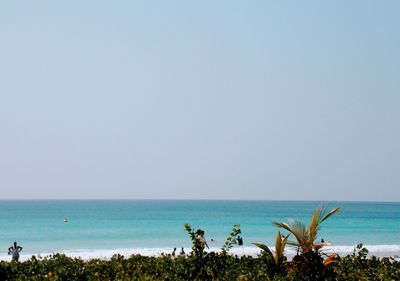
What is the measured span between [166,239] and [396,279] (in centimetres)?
5991

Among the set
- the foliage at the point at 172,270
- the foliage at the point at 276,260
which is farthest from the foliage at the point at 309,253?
the foliage at the point at 276,260

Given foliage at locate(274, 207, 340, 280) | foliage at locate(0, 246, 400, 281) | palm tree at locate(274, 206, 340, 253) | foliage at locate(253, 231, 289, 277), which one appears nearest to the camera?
foliage at locate(0, 246, 400, 281)

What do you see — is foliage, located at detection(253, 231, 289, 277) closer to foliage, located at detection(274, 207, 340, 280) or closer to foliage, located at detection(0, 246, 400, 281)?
foliage, located at detection(0, 246, 400, 281)

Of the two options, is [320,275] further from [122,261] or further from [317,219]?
[122,261]

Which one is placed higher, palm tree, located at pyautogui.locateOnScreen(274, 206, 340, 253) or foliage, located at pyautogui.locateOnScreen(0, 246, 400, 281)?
palm tree, located at pyautogui.locateOnScreen(274, 206, 340, 253)

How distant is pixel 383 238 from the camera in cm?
7738

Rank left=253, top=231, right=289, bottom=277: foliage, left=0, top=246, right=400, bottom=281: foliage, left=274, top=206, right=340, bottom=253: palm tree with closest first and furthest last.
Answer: left=0, top=246, right=400, bottom=281: foliage
left=253, top=231, right=289, bottom=277: foliage
left=274, top=206, right=340, bottom=253: palm tree

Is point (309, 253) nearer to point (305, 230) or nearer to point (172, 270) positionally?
point (305, 230)

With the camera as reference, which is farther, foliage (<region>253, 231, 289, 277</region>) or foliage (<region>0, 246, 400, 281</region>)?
foliage (<region>253, 231, 289, 277</region>)

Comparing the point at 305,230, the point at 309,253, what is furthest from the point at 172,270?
the point at 305,230

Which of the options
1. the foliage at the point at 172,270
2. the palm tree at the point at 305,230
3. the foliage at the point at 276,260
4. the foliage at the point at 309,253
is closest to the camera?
the foliage at the point at 172,270

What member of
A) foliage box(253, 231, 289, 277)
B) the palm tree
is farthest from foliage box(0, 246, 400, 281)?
the palm tree

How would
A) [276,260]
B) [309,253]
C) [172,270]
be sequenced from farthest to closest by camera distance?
[276,260]
[309,253]
[172,270]

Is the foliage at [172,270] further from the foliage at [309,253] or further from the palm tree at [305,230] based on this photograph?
the palm tree at [305,230]
